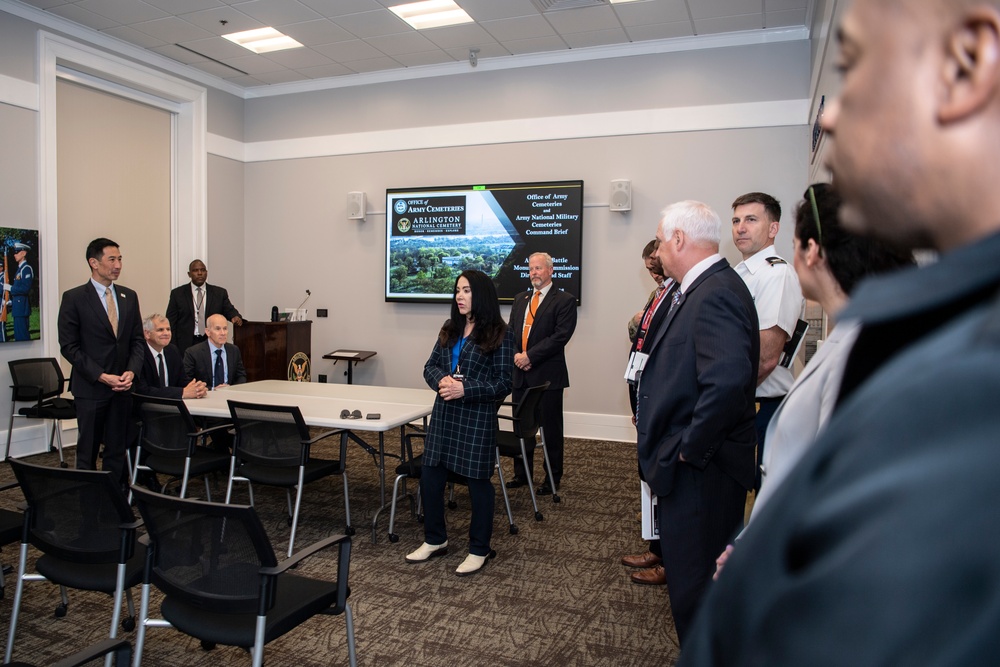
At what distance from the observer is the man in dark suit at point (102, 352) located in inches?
176

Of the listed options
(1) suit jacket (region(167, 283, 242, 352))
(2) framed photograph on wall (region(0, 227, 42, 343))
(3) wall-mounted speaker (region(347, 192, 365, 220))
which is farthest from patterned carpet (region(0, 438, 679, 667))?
(3) wall-mounted speaker (region(347, 192, 365, 220))

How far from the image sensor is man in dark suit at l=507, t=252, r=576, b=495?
16.5 ft

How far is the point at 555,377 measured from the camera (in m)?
5.14

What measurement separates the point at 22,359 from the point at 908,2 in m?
6.81

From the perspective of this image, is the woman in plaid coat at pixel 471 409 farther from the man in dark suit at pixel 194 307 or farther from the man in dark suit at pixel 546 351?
the man in dark suit at pixel 194 307

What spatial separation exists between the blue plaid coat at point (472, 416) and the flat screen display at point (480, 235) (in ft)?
10.8

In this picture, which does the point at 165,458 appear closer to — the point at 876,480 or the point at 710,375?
the point at 710,375

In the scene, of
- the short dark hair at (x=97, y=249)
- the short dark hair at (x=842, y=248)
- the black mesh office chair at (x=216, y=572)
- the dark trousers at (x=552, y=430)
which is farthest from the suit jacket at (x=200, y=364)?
the short dark hair at (x=842, y=248)

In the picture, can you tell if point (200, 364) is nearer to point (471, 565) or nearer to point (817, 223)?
point (471, 565)

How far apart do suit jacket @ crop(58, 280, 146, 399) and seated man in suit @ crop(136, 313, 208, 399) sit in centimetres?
7

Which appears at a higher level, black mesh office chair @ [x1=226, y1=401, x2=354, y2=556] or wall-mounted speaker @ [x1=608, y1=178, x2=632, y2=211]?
wall-mounted speaker @ [x1=608, y1=178, x2=632, y2=211]

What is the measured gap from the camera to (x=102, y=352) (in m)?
4.56

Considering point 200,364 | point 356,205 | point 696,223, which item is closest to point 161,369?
point 200,364

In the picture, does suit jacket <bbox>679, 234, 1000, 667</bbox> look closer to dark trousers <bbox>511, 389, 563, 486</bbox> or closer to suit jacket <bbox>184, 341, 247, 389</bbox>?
dark trousers <bbox>511, 389, 563, 486</bbox>
